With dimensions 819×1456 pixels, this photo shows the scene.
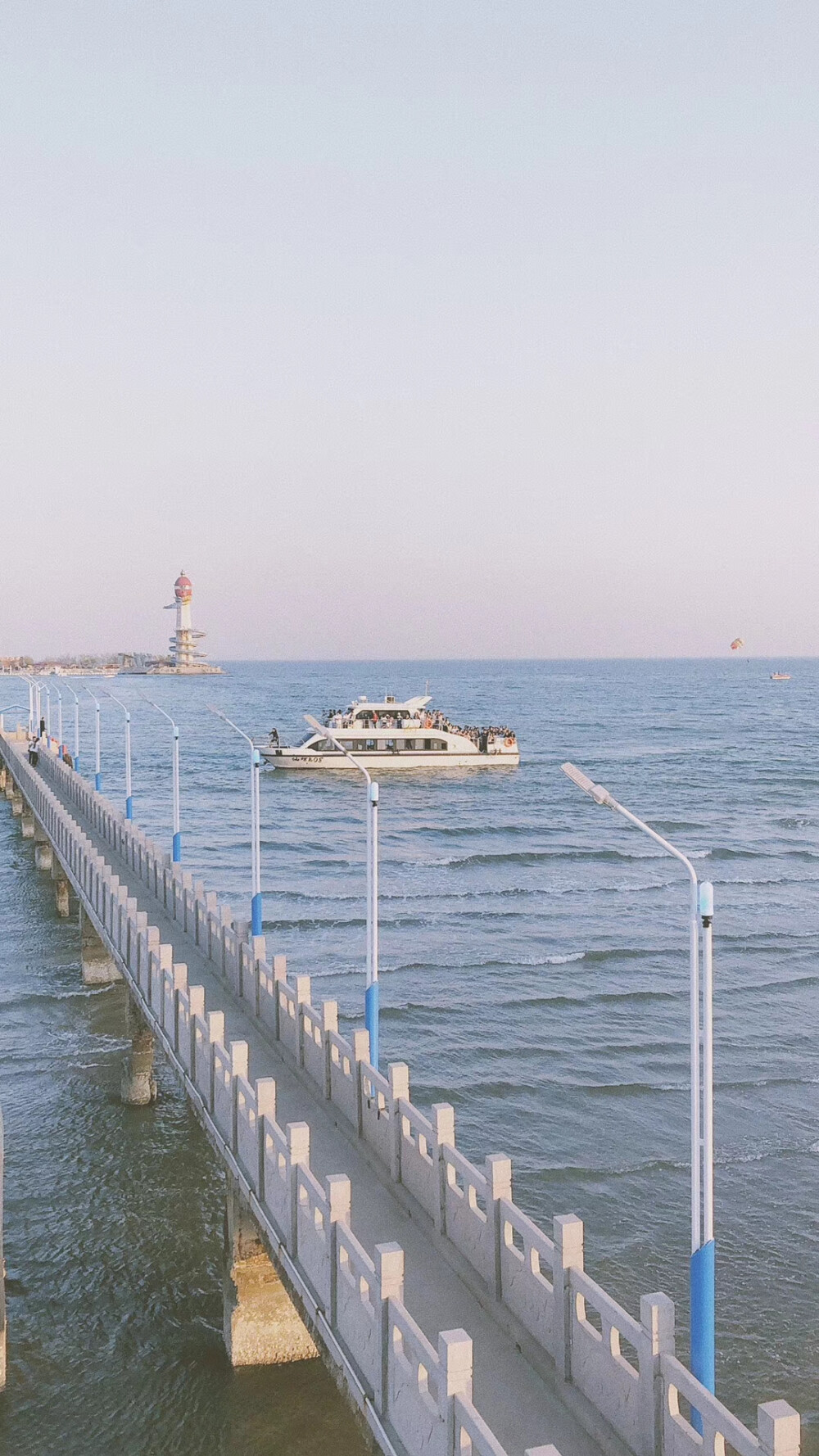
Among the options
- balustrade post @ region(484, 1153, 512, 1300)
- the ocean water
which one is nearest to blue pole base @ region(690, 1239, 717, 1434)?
balustrade post @ region(484, 1153, 512, 1300)

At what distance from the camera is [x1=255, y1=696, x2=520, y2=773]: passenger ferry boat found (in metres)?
86.4

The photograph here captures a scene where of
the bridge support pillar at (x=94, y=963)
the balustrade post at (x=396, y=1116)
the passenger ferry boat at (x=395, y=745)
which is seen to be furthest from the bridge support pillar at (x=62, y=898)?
the passenger ferry boat at (x=395, y=745)

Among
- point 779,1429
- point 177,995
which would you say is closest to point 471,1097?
point 177,995

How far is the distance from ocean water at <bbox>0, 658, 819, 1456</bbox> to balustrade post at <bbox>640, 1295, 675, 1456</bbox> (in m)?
6.46

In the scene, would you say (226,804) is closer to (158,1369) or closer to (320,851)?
(320,851)

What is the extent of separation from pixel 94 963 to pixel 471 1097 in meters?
13.4

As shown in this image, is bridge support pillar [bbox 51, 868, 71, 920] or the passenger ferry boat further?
the passenger ferry boat

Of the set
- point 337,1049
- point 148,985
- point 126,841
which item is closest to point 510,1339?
point 337,1049

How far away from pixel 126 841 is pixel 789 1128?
64.1ft

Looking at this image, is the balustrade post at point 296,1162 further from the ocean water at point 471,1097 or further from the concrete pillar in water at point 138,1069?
the concrete pillar in water at point 138,1069

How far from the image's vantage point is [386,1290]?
987 centimetres

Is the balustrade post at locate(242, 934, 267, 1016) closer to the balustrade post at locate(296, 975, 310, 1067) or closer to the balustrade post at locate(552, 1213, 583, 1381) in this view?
the balustrade post at locate(296, 975, 310, 1067)

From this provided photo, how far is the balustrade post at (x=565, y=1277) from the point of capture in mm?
10180

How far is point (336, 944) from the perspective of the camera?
127 feet
